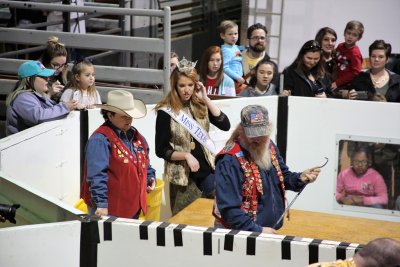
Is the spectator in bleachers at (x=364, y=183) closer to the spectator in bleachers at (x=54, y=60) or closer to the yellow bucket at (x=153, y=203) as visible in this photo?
the yellow bucket at (x=153, y=203)

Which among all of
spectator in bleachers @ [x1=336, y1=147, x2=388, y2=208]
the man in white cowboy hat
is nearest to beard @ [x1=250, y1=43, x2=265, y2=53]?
spectator in bleachers @ [x1=336, y1=147, x2=388, y2=208]

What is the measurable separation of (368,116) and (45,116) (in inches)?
127

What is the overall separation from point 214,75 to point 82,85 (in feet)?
5.45

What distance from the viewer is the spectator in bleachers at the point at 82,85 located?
7.65 metres

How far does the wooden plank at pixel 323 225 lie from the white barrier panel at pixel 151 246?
97.1 inches

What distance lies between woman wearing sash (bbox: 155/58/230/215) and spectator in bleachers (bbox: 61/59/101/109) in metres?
0.83

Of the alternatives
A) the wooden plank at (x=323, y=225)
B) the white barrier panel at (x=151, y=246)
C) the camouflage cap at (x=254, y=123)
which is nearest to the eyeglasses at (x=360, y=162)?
the wooden plank at (x=323, y=225)

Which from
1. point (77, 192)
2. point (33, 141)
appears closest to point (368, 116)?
point (77, 192)

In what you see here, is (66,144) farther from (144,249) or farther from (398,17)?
(398,17)

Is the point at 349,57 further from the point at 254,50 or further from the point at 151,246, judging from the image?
the point at 151,246

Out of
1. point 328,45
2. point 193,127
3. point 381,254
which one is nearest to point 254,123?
point 193,127

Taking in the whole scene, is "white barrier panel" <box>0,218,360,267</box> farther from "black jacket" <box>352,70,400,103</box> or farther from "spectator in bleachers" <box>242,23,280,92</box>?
"spectator in bleachers" <box>242,23,280,92</box>

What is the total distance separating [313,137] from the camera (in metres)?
8.69

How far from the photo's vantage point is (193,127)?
716 centimetres
